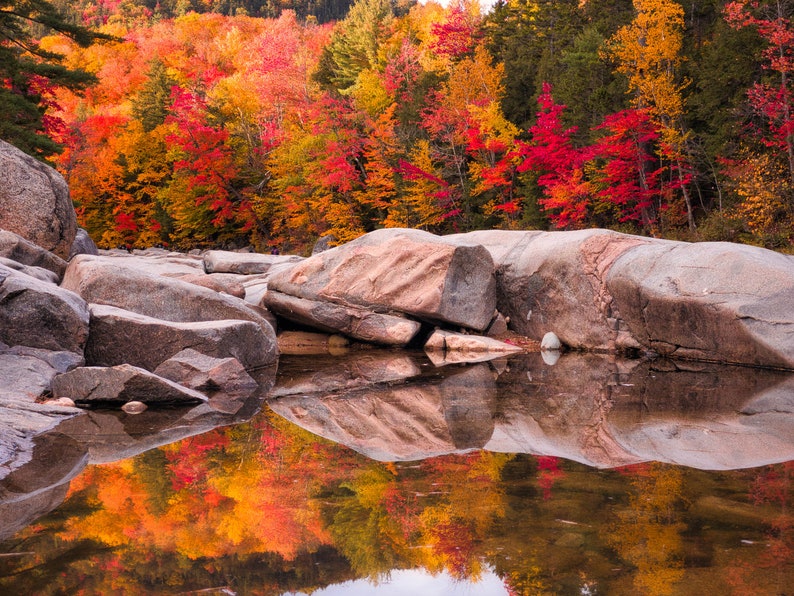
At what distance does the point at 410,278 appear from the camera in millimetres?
12797

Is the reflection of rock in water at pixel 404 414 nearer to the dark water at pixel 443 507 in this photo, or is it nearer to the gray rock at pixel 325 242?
the dark water at pixel 443 507

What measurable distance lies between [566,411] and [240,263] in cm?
1427

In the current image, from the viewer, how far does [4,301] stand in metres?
8.41

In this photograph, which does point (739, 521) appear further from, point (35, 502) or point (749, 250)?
point (749, 250)

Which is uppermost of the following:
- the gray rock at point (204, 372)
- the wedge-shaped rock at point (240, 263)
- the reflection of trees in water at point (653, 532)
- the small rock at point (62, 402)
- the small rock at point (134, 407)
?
the reflection of trees in water at point (653, 532)

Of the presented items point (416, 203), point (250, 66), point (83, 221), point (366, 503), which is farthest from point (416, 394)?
point (250, 66)

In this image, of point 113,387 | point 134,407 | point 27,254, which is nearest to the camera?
point 134,407

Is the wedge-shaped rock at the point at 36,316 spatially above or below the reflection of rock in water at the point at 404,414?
above

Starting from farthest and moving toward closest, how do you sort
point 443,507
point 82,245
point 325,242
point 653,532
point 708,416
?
1. point 325,242
2. point 82,245
3. point 708,416
4. point 443,507
5. point 653,532

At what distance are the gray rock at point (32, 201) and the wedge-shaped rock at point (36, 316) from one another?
5.08 meters

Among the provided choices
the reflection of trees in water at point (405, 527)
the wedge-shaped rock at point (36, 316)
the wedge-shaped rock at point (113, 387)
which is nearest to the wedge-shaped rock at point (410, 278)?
the wedge-shaped rock at point (36, 316)

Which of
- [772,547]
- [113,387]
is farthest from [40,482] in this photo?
[772,547]

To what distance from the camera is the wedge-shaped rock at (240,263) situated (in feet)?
65.8

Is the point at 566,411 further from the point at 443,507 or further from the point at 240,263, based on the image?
the point at 240,263
